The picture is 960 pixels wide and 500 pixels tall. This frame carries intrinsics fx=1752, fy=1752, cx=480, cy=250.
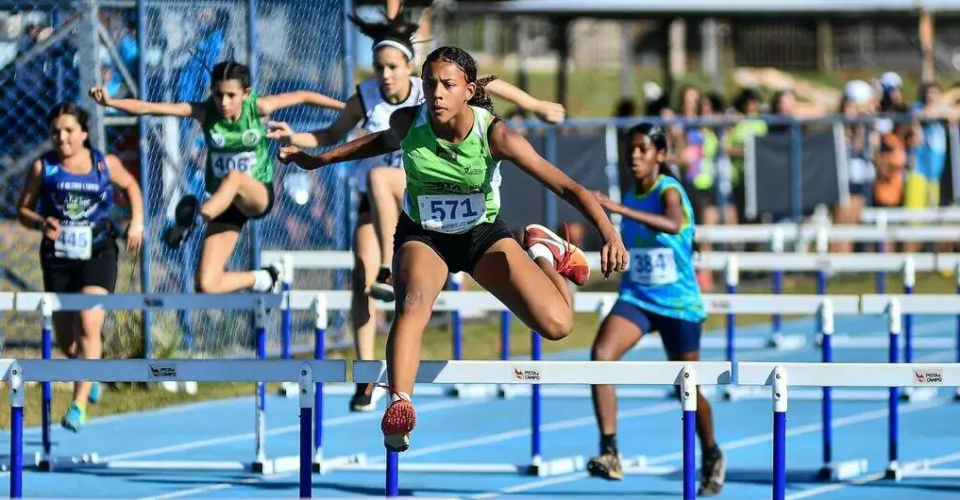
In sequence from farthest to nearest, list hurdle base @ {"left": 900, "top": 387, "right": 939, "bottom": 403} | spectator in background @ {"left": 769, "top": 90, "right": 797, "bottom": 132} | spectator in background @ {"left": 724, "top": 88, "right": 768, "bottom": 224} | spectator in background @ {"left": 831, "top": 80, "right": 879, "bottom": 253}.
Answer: spectator in background @ {"left": 831, "top": 80, "right": 879, "bottom": 253} < spectator in background @ {"left": 769, "top": 90, "right": 797, "bottom": 132} < spectator in background @ {"left": 724, "top": 88, "right": 768, "bottom": 224} < hurdle base @ {"left": 900, "top": 387, "right": 939, "bottom": 403}

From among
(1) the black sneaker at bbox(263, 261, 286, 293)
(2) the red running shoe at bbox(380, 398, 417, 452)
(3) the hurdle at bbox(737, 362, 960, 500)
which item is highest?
(1) the black sneaker at bbox(263, 261, 286, 293)

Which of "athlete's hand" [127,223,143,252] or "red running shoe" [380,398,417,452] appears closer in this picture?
"red running shoe" [380,398,417,452]

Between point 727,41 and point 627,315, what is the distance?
3597 cm

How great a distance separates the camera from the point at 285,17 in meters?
14.6

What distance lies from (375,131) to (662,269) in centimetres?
173

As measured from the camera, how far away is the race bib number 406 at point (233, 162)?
10.6 m

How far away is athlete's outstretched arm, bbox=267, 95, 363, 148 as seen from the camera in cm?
889

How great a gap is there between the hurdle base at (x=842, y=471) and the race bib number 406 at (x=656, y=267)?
1.41 metres

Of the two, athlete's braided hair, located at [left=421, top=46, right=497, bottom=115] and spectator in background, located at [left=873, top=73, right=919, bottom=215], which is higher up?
spectator in background, located at [left=873, top=73, right=919, bottom=215]

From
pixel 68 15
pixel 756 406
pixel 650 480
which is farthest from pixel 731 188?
pixel 650 480

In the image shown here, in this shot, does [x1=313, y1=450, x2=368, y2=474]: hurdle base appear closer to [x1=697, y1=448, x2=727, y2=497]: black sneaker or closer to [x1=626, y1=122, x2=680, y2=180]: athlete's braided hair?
[x1=697, y1=448, x2=727, y2=497]: black sneaker

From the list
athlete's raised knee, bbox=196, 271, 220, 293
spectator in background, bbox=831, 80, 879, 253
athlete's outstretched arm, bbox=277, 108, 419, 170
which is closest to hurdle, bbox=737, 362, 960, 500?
athlete's outstretched arm, bbox=277, 108, 419, 170

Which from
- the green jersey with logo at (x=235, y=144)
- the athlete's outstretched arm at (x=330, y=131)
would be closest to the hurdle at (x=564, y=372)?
the athlete's outstretched arm at (x=330, y=131)

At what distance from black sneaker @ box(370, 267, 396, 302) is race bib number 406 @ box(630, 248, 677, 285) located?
1.45 meters
